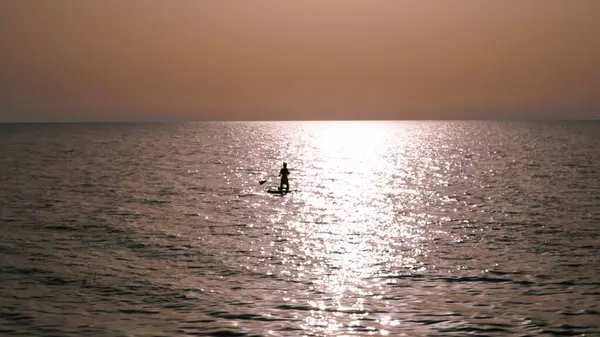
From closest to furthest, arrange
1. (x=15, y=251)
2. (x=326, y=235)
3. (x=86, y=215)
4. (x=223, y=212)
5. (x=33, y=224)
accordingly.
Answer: (x=15, y=251)
(x=326, y=235)
(x=33, y=224)
(x=86, y=215)
(x=223, y=212)

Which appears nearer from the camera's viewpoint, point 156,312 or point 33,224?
point 156,312

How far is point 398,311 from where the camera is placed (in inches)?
939

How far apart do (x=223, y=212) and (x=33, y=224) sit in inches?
529

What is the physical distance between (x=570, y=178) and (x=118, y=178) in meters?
50.1

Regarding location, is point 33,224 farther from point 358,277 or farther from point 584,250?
point 584,250

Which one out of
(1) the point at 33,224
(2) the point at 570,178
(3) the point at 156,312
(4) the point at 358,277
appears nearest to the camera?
(3) the point at 156,312

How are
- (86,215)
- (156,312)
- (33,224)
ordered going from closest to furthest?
(156,312) → (33,224) → (86,215)

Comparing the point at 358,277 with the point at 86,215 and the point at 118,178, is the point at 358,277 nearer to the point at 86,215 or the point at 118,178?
the point at 86,215

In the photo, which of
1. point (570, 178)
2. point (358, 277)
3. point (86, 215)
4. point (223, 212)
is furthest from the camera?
point (570, 178)

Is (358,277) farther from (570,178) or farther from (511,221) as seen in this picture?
(570,178)

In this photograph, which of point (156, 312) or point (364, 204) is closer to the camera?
point (156, 312)

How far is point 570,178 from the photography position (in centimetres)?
7744

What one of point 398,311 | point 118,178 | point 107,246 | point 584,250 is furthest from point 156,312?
point 118,178

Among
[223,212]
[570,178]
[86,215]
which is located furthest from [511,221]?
[570,178]
